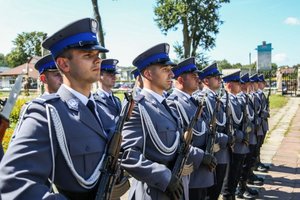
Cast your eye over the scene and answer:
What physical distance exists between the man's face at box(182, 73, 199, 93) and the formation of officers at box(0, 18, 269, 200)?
0.04 ft

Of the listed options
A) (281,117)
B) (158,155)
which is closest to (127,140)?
(158,155)

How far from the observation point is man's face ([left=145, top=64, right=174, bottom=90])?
3.13m

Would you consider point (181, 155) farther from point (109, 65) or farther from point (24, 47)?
point (24, 47)

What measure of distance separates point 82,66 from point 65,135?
453 millimetres

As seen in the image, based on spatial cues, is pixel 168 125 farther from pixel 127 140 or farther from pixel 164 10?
pixel 164 10

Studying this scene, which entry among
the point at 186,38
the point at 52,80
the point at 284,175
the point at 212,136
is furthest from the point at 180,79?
the point at 186,38

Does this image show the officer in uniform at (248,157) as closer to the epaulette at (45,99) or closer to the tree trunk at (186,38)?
the epaulette at (45,99)

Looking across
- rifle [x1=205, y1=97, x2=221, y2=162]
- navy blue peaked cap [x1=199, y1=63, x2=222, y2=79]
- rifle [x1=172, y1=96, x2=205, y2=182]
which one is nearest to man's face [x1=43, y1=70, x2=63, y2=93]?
rifle [x1=172, y1=96, x2=205, y2=182]

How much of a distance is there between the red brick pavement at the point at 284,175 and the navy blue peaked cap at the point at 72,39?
15.6ft

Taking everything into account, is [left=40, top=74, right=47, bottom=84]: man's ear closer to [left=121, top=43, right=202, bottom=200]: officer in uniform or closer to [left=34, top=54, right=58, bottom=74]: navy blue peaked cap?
[left=34, top=54, right=58, bottom=74]: navy blue peaked cap

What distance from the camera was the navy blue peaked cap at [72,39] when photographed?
6.65 feet

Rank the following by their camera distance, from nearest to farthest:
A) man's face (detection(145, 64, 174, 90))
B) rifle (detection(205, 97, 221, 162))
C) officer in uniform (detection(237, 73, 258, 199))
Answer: man's face (detection(145, 64, 174, 90)) < rifle (detection(205, 97, 221, 162)) < officer in uniform (detection(237, 73, 258, 199))

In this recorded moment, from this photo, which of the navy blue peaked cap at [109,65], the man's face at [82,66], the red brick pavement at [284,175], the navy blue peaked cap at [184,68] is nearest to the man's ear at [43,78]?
the navy blue peaked cap at [184,68]

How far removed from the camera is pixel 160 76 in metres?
3.15
